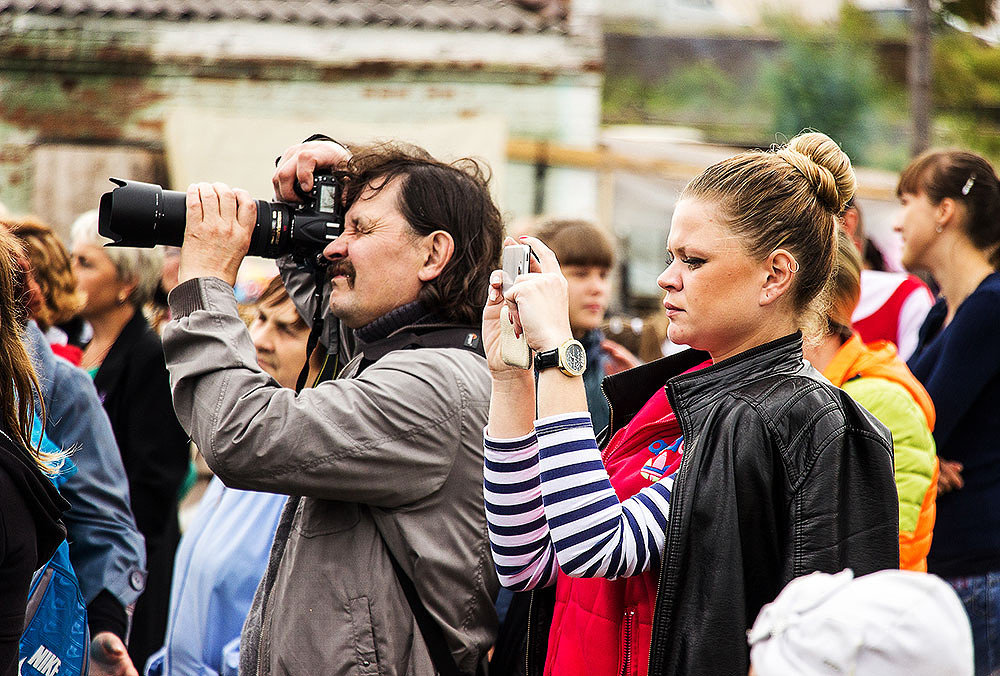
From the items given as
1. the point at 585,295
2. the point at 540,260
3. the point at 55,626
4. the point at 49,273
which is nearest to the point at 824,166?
the point at 540,260

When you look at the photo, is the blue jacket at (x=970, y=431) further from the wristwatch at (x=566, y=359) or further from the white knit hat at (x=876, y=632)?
the white knit hat at (x=876, y=632)

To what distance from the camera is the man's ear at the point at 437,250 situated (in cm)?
240

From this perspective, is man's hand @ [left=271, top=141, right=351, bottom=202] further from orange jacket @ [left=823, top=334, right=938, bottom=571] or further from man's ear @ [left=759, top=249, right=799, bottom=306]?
orange jacket @ [left=823, top=334, right=938, bottom=571]

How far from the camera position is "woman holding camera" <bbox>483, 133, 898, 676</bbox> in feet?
5.49

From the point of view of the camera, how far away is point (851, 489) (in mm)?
1702

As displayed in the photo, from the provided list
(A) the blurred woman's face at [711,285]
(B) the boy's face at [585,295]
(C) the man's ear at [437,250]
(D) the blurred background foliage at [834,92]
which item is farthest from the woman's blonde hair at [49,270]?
(D) the blurred background foliage at [834,92]

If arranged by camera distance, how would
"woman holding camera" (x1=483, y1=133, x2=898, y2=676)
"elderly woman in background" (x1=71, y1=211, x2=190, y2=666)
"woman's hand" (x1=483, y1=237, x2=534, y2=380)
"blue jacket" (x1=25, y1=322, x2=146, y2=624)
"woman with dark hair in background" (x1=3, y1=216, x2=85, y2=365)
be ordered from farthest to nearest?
"elderly woman in background" (x1=71, y1=211, x2=190, y2=666)
"woman with dark hair in background" (x1=3, y1=216, x2=85, y2=365)
"blue jacket" (x1=25, y1=322, x2=146, y2=624)
"woman's hand" (x1=483, y1=237, x2=534, y2=380)
"woman holding camera" (x1=483, y1=133, x2=898, y2=676)

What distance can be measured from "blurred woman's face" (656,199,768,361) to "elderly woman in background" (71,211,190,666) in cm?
250

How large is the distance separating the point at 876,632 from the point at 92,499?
202 centimetres

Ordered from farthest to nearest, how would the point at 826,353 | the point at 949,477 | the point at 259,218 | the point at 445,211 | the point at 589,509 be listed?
the point at 949,477 → the point at 826,353 → the point at 445,211 → the point at 259,218 → the point at 589,509

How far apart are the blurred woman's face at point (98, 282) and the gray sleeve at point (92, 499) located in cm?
147

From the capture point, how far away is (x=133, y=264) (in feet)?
13.6

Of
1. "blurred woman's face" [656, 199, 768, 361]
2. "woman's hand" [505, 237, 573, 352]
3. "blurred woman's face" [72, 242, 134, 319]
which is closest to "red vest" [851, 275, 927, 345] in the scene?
"blurred woman's face" [656, 199, 768, 361]

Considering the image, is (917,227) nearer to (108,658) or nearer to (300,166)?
(300,166)
